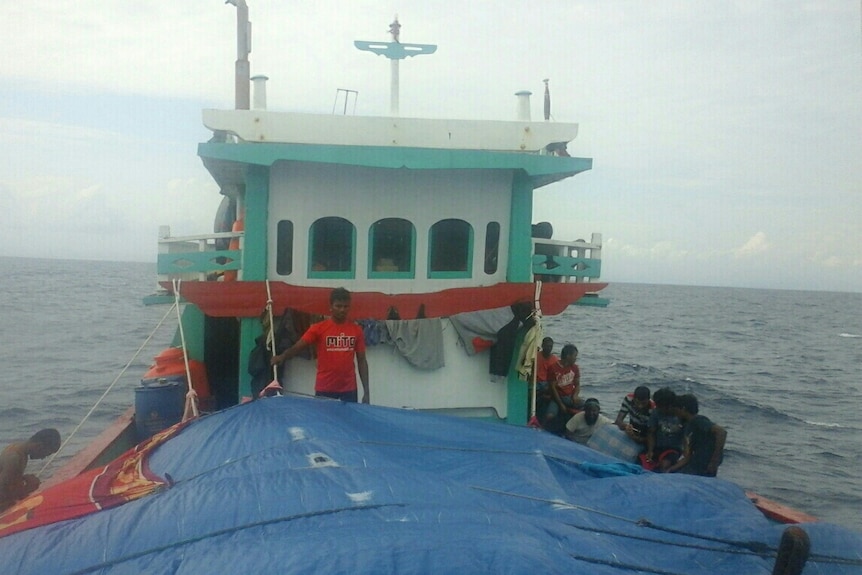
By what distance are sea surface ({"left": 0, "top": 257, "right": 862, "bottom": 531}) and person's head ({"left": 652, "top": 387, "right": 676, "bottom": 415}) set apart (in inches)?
202

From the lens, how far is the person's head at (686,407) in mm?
7418

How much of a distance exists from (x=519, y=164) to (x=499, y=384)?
2.54 meters

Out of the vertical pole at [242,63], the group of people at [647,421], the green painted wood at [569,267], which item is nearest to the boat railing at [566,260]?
the green painted wood at [569,267]

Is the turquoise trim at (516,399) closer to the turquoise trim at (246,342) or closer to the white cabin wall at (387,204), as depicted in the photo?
the white cabin wall at (387,204)

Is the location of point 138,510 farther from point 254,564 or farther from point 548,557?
point 548,557

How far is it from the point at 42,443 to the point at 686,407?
6.33 meters

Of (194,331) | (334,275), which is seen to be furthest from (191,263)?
(194,331)

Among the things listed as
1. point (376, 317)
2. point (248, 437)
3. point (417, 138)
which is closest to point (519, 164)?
point (417, 138)

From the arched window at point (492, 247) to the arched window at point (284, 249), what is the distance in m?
2.26

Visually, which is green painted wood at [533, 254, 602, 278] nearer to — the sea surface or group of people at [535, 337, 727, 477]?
group of people at [535, 337, 727, 477]

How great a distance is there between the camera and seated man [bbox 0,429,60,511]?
6.58m

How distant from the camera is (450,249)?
8.69 meters

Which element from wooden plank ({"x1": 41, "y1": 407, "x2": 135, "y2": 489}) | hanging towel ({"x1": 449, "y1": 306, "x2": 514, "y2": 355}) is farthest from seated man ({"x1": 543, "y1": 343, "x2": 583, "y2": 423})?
wooden plank ({"x1": 41, "y1": 407, "x2": 135, "y2": 489})

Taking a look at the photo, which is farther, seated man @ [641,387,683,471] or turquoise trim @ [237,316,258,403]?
turquoise trim @ [237,316,258,403]
